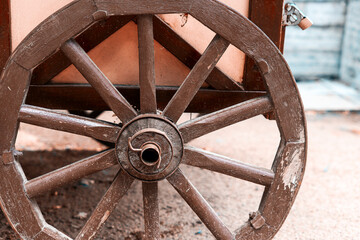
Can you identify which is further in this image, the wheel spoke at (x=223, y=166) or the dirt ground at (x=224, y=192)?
the dirt ground at (x=224, y=192)

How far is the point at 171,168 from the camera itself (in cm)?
180

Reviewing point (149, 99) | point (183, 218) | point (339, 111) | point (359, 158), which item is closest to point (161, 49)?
point (149, 99)

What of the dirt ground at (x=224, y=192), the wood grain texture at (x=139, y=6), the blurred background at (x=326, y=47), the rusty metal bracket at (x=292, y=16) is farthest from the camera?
the blurred background at (x=326, y=47)

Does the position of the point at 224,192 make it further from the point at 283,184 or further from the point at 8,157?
the point at 8,157

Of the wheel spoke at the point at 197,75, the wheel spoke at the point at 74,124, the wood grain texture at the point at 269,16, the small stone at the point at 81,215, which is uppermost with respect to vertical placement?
the wood grain texture at the point at 269,16

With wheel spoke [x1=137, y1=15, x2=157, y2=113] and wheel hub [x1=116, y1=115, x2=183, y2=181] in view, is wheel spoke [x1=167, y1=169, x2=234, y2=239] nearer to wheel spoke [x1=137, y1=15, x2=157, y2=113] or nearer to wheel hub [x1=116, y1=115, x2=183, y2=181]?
wheel hub [x1=116, y1=115, x2=183, y2=181]

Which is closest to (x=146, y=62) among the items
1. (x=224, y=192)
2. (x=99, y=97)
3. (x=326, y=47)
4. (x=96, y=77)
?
(x=96, y=77)

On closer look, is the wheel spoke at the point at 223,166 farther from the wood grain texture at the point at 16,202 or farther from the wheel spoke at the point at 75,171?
the wood grain texture at the point at 16,202

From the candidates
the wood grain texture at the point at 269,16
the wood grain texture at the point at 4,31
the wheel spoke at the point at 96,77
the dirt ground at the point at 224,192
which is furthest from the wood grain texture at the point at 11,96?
the wood grain texture at the point at 269,16

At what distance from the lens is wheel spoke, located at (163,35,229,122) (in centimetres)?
177

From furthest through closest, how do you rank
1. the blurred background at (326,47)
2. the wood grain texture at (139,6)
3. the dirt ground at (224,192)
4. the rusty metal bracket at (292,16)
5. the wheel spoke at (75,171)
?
the blurred background at (326,47) < the dirt ground at (224,192) < the rusty metal bracket at (292,16) < the wheel spoke at (75,171) < the wood grain texture at (139,6)

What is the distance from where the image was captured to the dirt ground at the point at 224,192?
259 cm

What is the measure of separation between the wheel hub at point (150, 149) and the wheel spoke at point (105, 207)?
8cm

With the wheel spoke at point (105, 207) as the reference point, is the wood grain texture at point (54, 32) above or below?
above
